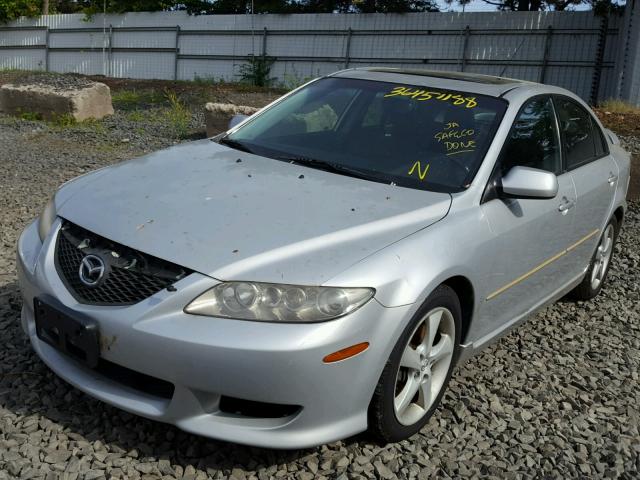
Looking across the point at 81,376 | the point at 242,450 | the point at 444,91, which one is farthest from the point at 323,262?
the point at 444,91

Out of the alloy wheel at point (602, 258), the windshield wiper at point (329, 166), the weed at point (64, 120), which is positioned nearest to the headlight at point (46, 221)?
the windshield wiper at point (329, 166)

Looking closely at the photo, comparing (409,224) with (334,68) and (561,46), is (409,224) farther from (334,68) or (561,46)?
(334,68)

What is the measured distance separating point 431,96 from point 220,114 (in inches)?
272

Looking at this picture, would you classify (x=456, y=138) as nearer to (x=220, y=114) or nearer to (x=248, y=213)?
(x=248, y=213)

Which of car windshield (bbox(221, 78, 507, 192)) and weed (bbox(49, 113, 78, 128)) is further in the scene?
weed (bbox(49, 113, 78, 128))

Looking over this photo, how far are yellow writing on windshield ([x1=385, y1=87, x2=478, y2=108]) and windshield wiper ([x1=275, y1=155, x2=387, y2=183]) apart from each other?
2.42 ft

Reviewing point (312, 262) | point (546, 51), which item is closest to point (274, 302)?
point (312, 262)

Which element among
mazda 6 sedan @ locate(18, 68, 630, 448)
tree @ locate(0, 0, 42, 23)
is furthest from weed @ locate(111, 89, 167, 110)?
tree @ locate(0, 0, 42, 23)

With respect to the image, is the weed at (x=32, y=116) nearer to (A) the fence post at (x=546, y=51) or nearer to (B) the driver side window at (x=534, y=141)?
(B) the driver side window at (x=534, y=141)

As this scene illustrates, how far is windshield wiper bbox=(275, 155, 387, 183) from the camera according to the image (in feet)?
11.5

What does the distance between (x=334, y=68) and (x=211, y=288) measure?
56.4 ft

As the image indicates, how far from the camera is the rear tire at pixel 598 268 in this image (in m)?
5.02

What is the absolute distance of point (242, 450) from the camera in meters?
2.89

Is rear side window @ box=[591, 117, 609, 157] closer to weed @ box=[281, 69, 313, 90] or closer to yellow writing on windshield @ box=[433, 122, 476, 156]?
yellow writing on windshield @ box=[433, 122, 476, 156]
